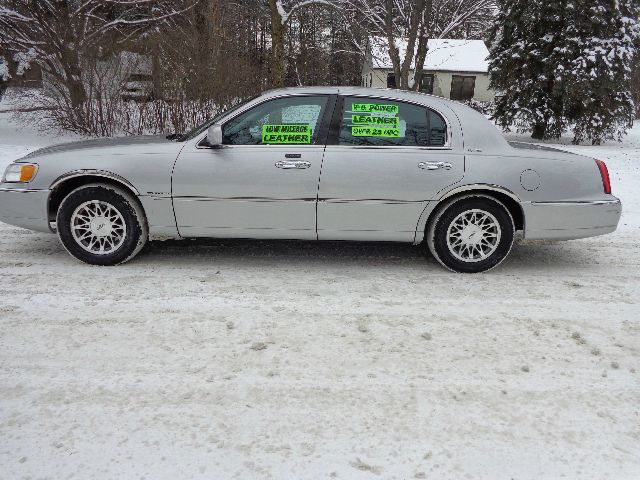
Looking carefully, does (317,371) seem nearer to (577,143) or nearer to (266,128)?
(266,128)

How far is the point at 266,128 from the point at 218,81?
33.6 ft

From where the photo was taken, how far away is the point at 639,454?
2318mm

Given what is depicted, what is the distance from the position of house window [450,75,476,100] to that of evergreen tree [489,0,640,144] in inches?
1053

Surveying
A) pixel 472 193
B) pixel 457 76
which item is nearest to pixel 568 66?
pixel 472 193

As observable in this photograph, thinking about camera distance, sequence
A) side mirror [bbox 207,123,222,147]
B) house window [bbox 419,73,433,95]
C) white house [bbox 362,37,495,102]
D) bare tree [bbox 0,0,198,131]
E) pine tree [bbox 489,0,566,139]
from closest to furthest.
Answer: side mirror [bbox 207,123,222,147] → bare tree [bbox 0,0,198,131] → pine tree [bbox 489,0,566,139] → white house [bbox 362,37,495,102] → house window [bbox 419,73,433,95]

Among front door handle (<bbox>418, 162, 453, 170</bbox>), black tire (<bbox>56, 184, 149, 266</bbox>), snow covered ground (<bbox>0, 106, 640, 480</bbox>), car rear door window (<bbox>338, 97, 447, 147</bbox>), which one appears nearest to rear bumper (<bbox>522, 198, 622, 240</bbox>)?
snow covered ground (<bbox>0, 106, 640, 480</bbox>)

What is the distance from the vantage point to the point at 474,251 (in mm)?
4621

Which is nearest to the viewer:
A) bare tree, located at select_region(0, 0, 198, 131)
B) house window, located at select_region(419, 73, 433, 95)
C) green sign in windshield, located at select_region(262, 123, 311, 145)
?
green sign in windshield, located at select_region(262, 123, 311, 145)

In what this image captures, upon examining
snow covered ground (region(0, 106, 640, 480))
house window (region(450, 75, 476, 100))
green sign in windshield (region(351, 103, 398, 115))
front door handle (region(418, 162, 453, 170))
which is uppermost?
house window (region(450, 75, 476, 100))

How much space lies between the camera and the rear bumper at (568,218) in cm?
449

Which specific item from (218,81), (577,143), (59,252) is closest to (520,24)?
(577,143)

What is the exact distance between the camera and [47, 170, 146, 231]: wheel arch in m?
4.43

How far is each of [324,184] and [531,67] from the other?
53.5 ft

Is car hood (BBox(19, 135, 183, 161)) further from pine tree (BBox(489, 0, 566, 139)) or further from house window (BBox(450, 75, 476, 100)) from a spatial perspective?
house window (BBox(450, 75, 476, 100))
